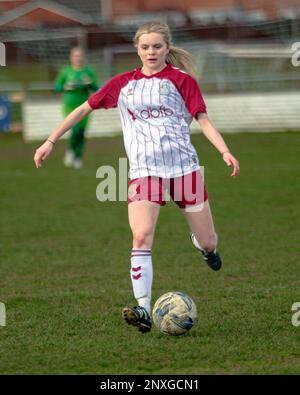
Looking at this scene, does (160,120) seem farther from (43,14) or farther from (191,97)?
(43,14)

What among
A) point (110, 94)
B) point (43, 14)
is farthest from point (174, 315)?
point (43, 14)

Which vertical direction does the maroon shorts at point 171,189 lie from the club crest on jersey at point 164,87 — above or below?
below

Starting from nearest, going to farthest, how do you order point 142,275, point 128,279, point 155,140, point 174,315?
point 174,315 → point 142,275 → point 155,140 → point 128,279

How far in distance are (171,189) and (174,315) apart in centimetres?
93

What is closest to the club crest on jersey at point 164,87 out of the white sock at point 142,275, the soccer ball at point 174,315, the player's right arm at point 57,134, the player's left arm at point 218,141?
the player's left arm at point 218,141

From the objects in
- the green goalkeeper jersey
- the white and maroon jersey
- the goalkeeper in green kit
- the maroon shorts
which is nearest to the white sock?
the maroon shorts

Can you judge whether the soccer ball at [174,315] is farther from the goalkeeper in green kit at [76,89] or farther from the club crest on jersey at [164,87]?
the goalkeeper in green kit at [76,89]

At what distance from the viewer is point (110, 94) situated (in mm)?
6637

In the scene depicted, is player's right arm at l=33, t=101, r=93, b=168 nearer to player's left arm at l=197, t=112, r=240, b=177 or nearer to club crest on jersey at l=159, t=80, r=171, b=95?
club crest on jersey at l=159, t=80, r=171, b=95

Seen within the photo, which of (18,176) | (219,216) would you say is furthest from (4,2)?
(219,216)

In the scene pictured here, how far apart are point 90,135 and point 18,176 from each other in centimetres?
736

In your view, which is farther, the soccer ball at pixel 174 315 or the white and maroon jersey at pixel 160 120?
the white and maroon jersey at pixel 160 120

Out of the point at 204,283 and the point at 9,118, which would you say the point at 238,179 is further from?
the point at 9,118

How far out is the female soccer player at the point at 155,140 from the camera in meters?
6.35
